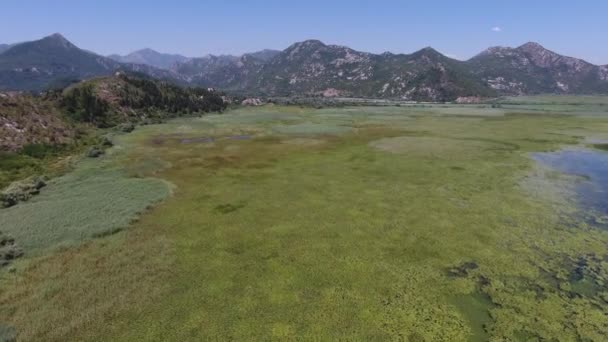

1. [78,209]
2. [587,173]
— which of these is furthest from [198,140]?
[587,173]

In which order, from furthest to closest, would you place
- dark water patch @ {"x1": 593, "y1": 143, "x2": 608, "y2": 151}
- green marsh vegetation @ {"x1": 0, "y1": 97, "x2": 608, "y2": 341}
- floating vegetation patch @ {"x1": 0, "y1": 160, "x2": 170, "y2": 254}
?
dark water patch @ {"x1": 593, "y1": 143, "x2": 608, "y2": 151}
floating vegetation patch @ {"x1": 0, "y1": 160, "x2": 170, "y2": 254}
green marsh vegetation @ {"x1": 0, "y1": 97, "x2": 608, "y2": 341}

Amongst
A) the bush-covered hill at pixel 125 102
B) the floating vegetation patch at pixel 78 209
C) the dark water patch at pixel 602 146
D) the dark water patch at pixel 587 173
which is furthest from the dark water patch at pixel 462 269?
the bush-covered hill at pixel 125 102

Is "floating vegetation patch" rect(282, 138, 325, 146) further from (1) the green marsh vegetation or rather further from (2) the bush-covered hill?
(2) the bush-covered hill

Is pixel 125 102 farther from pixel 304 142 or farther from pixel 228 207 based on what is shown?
pixel 228 207

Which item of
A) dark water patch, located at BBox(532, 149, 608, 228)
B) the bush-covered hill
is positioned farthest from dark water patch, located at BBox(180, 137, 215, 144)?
dark water patch, located at BBox(532, 149, 608, 228)

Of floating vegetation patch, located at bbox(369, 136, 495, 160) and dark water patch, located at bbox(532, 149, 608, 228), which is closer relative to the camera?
dark water patch, located at bbox(532, 149, 608, 228)

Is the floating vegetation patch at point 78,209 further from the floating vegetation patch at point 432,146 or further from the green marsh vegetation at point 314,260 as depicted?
the floating vegetation patch at point 432,146
